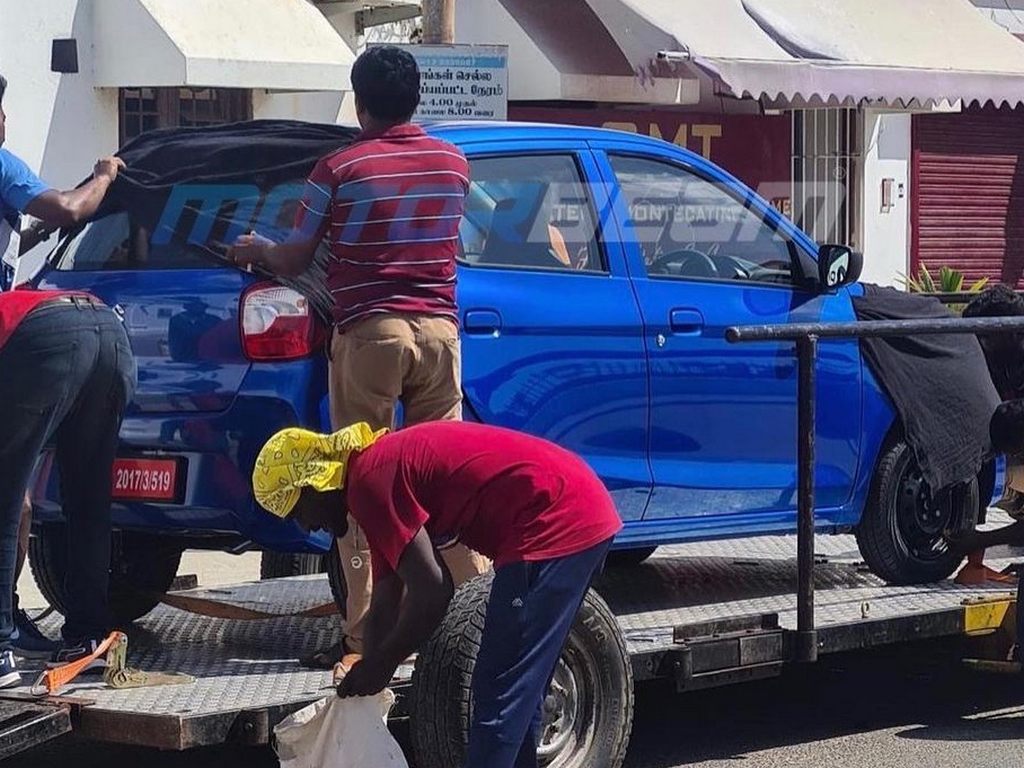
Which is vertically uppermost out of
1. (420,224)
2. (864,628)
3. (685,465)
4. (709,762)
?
(420,224)

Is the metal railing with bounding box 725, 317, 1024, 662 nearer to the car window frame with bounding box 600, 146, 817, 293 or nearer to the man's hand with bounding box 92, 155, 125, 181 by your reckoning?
the car window frame with bounding box 600, 146, 817, 293

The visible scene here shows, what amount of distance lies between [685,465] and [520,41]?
34.7 feet

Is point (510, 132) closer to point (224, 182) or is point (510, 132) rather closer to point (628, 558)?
point (224, 182)

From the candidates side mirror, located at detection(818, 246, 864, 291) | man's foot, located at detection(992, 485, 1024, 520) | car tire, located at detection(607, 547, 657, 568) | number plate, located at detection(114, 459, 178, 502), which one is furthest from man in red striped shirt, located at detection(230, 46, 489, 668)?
man's foot, located at detection(992, 485, 1024, 520)

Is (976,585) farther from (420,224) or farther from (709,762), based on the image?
(420,224)

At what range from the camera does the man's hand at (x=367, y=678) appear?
14.6 feet

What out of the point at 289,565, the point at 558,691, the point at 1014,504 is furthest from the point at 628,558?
the point at 558,691

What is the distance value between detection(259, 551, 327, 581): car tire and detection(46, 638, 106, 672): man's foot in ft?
6.65

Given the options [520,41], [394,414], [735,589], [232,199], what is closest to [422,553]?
[394,414]

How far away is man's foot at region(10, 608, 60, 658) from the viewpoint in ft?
19.1

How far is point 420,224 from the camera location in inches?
223

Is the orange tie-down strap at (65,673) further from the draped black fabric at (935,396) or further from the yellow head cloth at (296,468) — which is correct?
the draped black fabric at (935,396)

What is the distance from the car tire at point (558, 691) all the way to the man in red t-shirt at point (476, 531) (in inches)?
22.8

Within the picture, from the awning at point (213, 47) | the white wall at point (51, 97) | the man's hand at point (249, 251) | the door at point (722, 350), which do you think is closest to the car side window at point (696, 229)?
the door at point (722, 350)
